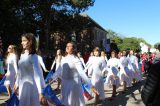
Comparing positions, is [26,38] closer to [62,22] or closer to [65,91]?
[65,91]

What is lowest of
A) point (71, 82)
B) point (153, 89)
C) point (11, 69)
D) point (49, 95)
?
point (49, 95)

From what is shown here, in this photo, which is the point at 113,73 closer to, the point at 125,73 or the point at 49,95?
the point at 125,73

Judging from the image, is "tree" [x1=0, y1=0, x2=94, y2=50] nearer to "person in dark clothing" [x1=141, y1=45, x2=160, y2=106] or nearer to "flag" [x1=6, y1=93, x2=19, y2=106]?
"flag" [x1=6, y1=93, x2=19, y2=106]

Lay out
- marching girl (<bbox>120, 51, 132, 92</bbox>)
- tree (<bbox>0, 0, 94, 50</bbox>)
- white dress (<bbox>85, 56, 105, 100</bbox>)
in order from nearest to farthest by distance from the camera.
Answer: white dress (<bbox>85, 56, 105, 100</bbox>) → marching girl (<bbox>120, 51, 132, 92</bbox>) → tree (<bbox>0, 0, 94, 50</bbox>)

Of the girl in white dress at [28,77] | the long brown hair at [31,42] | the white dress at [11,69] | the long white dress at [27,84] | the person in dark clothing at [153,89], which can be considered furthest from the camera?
A: the white dress at [11,69]

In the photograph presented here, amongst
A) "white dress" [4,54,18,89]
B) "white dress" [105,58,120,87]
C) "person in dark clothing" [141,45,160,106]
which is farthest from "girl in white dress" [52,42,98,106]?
"white dress" [105,58,120,87]

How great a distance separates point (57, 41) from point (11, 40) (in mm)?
24567

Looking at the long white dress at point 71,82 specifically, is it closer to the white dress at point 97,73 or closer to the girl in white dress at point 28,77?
Answer: the girl in white dress at point 28,77

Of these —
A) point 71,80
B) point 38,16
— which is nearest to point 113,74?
point 71,80

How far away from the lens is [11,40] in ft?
137

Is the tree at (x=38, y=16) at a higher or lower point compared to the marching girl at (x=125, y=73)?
higher

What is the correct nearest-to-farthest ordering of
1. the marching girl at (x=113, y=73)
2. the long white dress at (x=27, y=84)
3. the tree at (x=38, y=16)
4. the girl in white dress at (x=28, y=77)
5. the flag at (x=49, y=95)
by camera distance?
the girl in white dress at (x=28, y=77) < the long white dress at (x=27, y=84) < the flag at (x=49, y=95) < the marching girl at (x=113, y=73) < the tree at (x=38, y=16)

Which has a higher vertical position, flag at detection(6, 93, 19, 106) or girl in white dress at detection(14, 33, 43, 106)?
girl in white dress at detection(14, 33, 43, 106)

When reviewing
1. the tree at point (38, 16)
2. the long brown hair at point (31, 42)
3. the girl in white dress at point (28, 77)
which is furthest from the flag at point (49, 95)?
the tree at point (38, 16)
